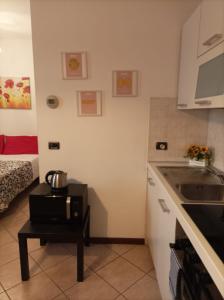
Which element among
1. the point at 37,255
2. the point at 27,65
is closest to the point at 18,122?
the point at 27,65

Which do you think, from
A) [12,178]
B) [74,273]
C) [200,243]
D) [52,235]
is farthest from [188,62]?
[12,178]

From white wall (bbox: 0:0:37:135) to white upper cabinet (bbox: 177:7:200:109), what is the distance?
2348mm

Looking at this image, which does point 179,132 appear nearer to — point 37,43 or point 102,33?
point 102,33

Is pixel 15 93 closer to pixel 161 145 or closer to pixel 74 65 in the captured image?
pixel 74 65

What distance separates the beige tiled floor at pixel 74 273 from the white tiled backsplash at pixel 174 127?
106 cm

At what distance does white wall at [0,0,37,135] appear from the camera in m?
3.34

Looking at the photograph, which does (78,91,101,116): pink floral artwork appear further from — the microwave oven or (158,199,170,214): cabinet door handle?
(158,199,170,214): cabinet door handle

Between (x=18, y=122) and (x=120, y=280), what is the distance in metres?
3.38

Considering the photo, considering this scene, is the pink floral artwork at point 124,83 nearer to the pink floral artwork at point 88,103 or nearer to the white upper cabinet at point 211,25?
the pink floral artwork at point 88,103

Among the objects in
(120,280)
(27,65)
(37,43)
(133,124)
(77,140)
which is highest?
(27,65)

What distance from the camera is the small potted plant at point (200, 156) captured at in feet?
6.29

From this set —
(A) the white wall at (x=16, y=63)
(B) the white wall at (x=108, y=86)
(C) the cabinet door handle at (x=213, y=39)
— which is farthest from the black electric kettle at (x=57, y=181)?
(A) the white wall at (x=16, y=63)

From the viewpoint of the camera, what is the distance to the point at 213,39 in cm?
121

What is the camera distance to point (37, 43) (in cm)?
191
